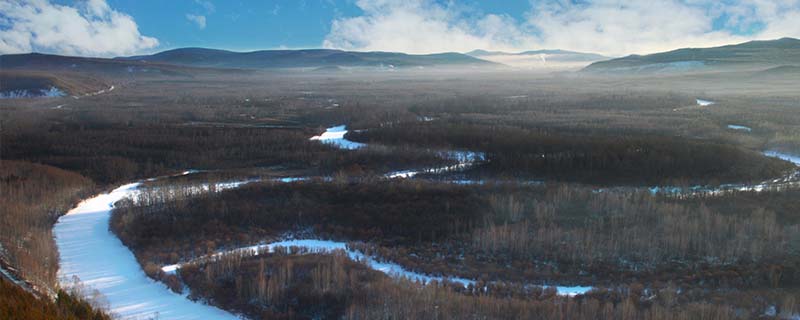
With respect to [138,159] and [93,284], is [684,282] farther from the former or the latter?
[138,159]

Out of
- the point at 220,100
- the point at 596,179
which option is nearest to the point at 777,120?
the point at 596,179

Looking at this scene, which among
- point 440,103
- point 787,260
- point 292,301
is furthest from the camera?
point 440,103

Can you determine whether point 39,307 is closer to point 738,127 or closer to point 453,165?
point 453,165

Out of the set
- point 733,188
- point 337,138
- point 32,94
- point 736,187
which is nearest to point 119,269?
point 733,188

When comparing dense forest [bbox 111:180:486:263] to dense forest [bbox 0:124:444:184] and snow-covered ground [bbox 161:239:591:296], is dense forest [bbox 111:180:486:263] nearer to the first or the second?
snow-covered ground [bbox 161:239:591:296]

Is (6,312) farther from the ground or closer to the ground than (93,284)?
farther from the ground

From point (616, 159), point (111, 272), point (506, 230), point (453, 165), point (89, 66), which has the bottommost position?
point (111, 272)

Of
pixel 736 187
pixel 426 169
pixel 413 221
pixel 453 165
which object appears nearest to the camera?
pixel 413 221
